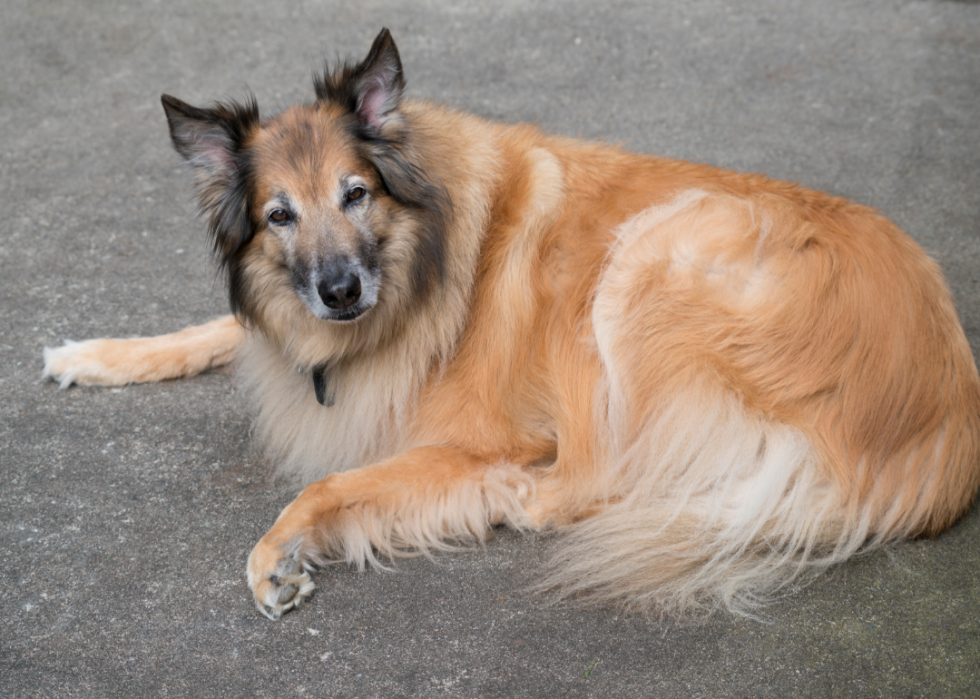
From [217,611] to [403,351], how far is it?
118cm

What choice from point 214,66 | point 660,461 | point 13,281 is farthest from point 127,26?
point 660,461

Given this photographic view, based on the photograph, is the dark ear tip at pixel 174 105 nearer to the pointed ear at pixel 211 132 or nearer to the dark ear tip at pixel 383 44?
the pointed ear at pixel 211 132

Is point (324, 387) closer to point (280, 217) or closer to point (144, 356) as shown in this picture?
point (280, 217)

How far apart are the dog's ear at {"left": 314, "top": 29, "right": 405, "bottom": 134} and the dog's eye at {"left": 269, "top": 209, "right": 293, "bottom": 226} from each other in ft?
1.45

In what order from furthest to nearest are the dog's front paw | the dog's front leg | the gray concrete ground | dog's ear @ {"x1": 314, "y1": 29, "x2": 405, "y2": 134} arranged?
dog's ear @ {"x1": 314, "y1": 29, "x2": 405, "y2": 134}
the dog's front leg
the dog's front paw
the gray concrete ground

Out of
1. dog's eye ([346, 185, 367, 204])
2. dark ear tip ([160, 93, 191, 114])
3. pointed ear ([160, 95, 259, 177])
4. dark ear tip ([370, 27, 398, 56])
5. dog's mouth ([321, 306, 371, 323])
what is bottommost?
dog's mouth ([321, 306, 371, 323])

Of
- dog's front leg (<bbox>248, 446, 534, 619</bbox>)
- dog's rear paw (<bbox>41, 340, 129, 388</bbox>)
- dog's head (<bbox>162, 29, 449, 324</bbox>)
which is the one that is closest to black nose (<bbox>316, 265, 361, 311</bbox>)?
dog's head (<bbox>162, 29, 449, 324</bbox>)

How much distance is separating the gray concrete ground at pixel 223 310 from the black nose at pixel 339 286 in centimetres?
93

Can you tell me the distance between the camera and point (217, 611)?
2.91m

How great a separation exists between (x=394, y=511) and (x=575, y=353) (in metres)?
0.94

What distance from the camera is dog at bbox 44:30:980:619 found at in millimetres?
3012

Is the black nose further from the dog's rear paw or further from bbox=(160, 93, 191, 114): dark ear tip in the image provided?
the dog's rear paw

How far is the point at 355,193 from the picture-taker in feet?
10.2

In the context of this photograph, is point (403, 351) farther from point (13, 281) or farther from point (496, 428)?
point (13, 281)
